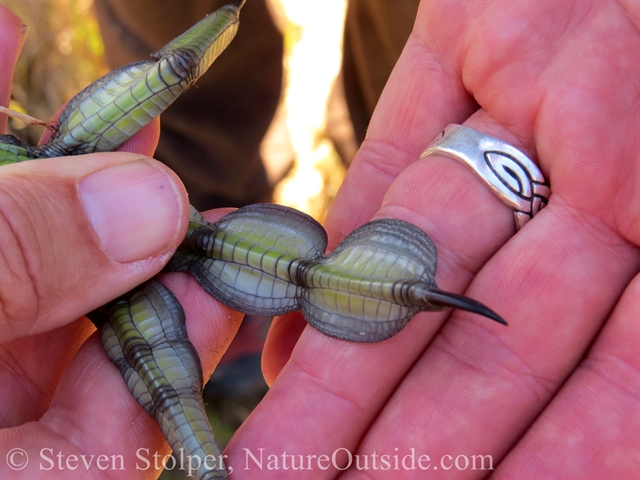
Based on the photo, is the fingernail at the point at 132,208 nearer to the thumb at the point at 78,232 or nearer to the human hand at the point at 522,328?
the thumb at the point at 78,232

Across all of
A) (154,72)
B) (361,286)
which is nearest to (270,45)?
(154,72)

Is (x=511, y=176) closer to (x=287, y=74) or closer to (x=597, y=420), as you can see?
(x=597, y=420)

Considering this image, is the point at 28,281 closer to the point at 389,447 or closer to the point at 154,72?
the point at 154,72

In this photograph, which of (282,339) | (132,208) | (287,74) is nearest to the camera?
(132,208)

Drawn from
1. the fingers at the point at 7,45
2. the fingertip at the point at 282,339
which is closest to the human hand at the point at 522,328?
the fingertip at the point at 282,339

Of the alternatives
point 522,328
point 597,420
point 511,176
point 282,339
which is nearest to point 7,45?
point 282,339

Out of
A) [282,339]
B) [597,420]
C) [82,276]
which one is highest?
[82,276]
